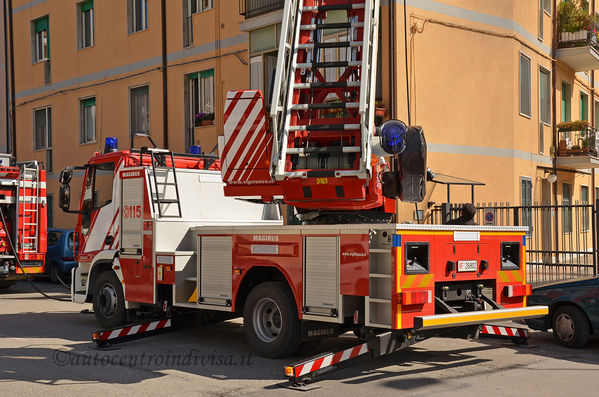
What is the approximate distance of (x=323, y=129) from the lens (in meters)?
8.46

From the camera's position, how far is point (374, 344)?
7629 mm

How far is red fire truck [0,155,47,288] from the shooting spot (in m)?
17.2

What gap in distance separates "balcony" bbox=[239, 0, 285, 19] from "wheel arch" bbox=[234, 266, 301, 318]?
11192 millimetres

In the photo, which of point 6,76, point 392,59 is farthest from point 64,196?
point 6,76

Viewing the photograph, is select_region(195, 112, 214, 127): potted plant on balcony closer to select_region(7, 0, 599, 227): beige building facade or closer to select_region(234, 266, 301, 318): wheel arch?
select_region(7, 0, 599, 227): beige building facade

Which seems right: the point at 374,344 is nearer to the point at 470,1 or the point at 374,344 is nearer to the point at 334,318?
the point at 334,318

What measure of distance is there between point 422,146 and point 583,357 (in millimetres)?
3564

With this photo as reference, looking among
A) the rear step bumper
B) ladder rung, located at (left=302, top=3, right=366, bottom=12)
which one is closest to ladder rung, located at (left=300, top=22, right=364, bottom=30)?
ladder rung, located at (left=302, top=3, right=366, bottom=12)

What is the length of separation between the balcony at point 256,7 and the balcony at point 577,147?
992cm

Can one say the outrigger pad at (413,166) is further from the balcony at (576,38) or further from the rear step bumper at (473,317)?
the balcony at (576,38)

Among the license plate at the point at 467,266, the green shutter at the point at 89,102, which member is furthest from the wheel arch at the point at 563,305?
the green shutter at the point at 89,102

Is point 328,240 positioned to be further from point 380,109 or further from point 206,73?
point 206,73

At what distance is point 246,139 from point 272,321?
2248 millimetres

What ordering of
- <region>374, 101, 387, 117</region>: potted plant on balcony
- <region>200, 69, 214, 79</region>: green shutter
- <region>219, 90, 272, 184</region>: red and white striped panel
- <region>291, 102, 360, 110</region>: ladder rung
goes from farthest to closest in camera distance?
<region>200, 69, 214, 79</region>: green shutter
<region>374, 101, 387, 117</region>: potted plant on balcony
<region>219, 90, 272, 184</region>: red and white striped panel
<region>291, 102, 360, 110</region>: ladder rung
